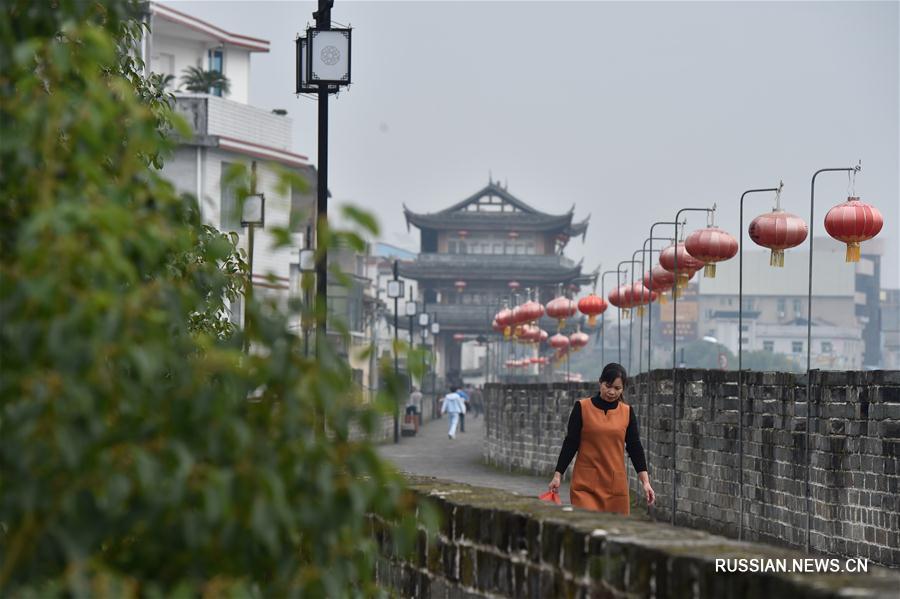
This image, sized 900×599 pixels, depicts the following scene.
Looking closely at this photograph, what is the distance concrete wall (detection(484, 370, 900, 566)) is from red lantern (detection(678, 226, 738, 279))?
4.14 ft

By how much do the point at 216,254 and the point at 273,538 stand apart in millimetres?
1613

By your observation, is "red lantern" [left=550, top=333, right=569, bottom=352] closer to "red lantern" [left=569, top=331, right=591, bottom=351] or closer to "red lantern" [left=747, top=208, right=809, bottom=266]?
"red lantern" [left=569, top=331, right=591, bottom=351]

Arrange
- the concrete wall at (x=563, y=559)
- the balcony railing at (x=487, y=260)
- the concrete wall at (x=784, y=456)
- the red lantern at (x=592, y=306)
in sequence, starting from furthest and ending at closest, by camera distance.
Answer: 1. the balcony railing at (x=487, y=260)
2. the red lantern at (x=592, y=306)
3. the concrete wall at (x=784, y=456)
4. the concrete wall at (x=563, y=559)

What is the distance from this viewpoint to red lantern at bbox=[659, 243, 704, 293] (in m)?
21.5

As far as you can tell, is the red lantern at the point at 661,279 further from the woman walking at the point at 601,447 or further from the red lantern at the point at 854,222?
the woman walking at the point at 601,447

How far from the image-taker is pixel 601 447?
1109cm

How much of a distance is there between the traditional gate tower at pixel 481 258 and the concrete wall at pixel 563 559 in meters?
93.9

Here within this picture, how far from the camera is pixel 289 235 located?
211 inches

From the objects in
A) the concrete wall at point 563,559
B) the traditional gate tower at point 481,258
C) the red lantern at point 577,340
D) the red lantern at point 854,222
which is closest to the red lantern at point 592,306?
the red lantern at point 577,340

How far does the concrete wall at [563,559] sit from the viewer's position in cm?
566

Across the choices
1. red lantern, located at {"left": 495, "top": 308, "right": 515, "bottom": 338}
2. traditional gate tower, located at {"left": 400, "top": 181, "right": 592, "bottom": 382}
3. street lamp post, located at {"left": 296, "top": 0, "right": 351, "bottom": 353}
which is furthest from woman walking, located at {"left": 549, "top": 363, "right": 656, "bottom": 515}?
traditional gate tower, located at {"left": 400, "top": 181, "right": 592, "bottom": 382}

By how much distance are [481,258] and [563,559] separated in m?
98.8

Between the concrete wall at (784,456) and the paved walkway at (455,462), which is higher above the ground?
the concrete wall at (784,456)

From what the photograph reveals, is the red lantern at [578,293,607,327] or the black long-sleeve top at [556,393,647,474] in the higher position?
the red lantern at [578,293,607,327]
